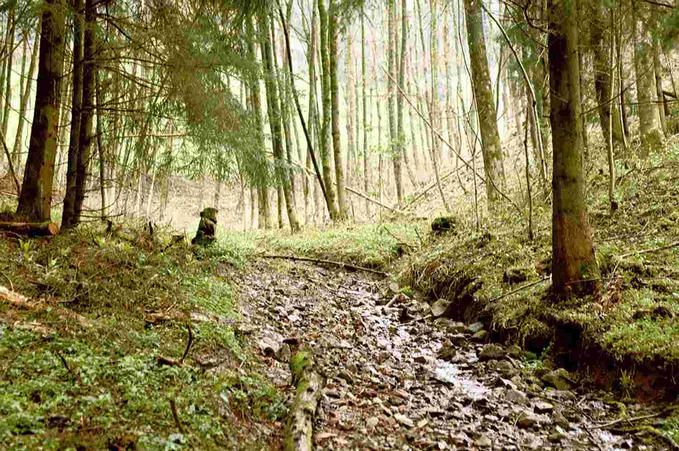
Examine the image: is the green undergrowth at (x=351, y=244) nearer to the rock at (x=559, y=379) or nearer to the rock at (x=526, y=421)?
the rock at (x=559, y=379)

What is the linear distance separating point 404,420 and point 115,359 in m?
1.94

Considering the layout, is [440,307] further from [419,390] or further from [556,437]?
[556,437]

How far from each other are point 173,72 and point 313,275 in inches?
151

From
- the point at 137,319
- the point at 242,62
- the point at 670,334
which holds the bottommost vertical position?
the point at 670,334

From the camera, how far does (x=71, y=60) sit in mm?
5578

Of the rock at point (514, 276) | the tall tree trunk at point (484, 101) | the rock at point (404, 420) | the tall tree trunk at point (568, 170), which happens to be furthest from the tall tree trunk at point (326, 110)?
the rock at point (404, 420)

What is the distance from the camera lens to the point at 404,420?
3098 millimetres

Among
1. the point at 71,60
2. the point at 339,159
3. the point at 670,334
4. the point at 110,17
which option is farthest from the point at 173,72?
the point at 339,159

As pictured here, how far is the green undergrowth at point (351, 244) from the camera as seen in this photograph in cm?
855

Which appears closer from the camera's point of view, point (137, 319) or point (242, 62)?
point (137, 319)

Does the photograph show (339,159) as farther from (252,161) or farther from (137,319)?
(137,319)

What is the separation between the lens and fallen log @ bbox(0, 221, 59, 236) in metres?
4.50

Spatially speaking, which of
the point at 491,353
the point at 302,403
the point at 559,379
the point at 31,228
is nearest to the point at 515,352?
the point at 491,353

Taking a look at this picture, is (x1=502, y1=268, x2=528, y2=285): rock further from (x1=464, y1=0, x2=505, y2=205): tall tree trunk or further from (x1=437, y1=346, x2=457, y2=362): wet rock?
(x1=464, y1=0, x2=505, y2=205): tall tree trunk
